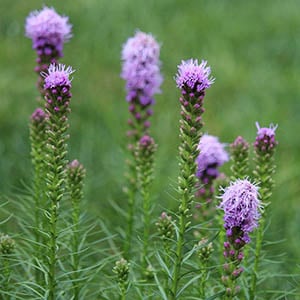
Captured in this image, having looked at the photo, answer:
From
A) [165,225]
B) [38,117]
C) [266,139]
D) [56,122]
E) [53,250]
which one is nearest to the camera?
[56,122]

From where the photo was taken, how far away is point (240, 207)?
2.29 meters

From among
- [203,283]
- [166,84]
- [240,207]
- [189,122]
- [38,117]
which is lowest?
[203,283]

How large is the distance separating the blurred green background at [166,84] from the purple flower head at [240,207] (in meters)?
1.62

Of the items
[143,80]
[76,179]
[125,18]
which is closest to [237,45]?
[125,18]

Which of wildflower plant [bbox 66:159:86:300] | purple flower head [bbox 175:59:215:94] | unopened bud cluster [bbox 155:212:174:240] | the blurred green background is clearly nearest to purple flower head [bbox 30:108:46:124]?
wildflower plant [bbox 66:159:86:300]

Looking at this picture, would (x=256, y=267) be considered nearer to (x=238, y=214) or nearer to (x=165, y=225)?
(x=165, y=225)

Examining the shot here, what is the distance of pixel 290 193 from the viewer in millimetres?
4738

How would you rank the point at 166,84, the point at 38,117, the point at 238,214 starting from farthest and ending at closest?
the point at 166,84 < the point at 38,117 < the point at 238,214

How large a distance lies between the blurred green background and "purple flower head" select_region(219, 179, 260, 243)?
162cm

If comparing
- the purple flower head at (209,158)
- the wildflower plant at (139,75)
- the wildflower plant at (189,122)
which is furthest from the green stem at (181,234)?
the wildflower plant at (139,75)

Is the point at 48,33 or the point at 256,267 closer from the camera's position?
the point at 256,267

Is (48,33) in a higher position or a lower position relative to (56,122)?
higher

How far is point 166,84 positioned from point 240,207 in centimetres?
Answer: 396

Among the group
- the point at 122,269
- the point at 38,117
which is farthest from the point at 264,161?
the point at 38,117
